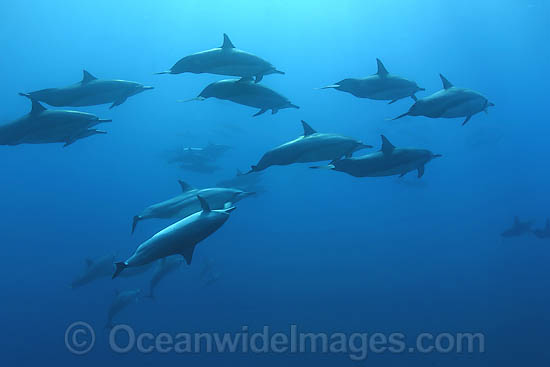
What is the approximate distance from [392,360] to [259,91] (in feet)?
29.3

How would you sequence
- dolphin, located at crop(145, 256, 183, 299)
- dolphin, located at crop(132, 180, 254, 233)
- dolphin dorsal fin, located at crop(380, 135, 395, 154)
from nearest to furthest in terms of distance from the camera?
dolphin dorsal fin, located at crop(380, 135, 395, 154)
dolphin, located at crop(132, 180, 254, 233)
dolphin, located at crop(145, 256, 183, 299)

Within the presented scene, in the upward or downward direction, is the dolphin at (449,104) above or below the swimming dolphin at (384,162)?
above

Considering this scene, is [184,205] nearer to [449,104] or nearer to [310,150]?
[310,150]

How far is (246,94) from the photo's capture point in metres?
5.05

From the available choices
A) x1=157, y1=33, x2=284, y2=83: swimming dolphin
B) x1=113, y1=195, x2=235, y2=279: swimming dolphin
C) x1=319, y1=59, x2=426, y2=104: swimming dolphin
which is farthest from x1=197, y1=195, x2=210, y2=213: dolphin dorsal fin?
x1=319, y1=59, x2=426, y2=104: swimming dolphin

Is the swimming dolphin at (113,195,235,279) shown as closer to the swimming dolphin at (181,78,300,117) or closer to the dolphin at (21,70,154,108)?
the swimming dolphin at (181,78,300,117)

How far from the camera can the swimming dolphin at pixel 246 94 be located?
4.93m

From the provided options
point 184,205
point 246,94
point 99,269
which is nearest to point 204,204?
point 184,205

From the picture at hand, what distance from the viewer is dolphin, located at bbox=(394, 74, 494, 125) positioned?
4883 millimetres

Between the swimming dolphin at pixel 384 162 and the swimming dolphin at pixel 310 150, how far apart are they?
0.25 metres

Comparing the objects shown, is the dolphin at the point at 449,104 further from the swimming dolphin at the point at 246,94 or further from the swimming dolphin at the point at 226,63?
the swimming dolphin at the point at 226,63

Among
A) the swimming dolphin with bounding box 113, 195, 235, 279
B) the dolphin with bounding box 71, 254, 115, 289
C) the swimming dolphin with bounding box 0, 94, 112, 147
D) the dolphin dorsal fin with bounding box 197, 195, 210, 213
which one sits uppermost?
the swimming dolphin with bounding box 0, 94, 112, 147

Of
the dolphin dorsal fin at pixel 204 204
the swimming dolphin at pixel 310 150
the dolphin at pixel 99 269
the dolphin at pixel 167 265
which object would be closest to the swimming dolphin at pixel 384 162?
the swimming dolphin at pixel 310 150

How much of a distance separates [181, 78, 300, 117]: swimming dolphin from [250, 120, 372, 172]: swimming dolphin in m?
0.62
